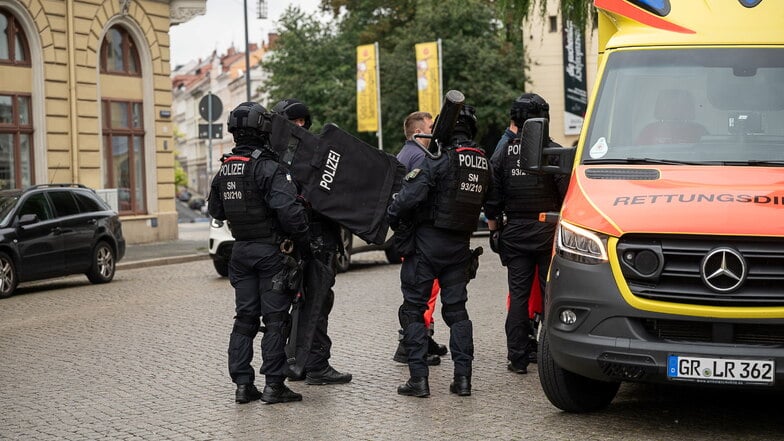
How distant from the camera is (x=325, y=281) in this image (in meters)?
8.66

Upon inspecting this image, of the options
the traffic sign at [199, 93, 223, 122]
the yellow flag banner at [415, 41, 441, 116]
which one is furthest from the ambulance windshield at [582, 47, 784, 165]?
the yellow flag banner at [415, 41, 441, 116]

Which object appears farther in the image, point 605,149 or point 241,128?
point 241,128

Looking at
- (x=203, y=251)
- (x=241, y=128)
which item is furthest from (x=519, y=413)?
(x=203, y=251)

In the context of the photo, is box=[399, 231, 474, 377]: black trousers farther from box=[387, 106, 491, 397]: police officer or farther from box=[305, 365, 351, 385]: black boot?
box=[305, 365, 351, 385]: black boot

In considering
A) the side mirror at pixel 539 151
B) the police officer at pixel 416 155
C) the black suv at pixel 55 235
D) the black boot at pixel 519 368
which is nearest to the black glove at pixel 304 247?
the police officer at pixel 416 155

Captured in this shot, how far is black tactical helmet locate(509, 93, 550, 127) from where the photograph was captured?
9.12 metres

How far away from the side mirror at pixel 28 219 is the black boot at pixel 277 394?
10.2 metres

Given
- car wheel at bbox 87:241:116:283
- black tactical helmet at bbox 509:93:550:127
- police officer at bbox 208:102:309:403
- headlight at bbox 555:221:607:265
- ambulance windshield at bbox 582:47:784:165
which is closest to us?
headlight at bbox 555:221:607:265

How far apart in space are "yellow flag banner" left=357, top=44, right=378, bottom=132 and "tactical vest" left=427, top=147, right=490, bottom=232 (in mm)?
36892

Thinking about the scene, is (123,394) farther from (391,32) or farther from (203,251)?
(391,32)

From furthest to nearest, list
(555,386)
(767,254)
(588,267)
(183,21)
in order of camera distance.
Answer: (183,21), (555,386), (588,267), (767,254)

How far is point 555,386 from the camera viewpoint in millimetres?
7188

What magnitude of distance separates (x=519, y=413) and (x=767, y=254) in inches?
76.9

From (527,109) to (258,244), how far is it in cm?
243
